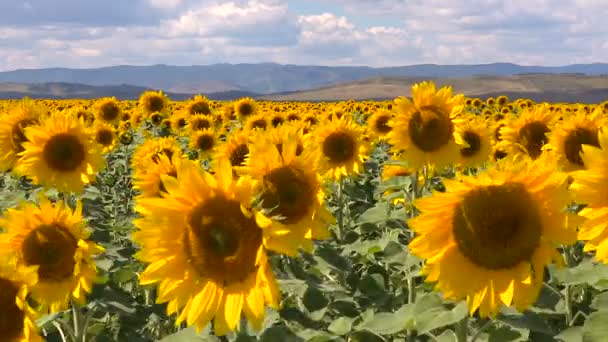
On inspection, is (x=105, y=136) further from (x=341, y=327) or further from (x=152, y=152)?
(x=341, y=327)

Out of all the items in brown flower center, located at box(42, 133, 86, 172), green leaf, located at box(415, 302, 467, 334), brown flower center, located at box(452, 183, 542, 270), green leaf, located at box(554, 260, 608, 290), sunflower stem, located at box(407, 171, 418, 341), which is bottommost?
sunflower stem, located at box(407, 171, 418, 341)

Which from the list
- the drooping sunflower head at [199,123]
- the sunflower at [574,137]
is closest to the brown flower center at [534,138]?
the sunflower at [574,137]

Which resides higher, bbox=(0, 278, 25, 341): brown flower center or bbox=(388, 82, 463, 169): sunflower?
bbox=(388, 82, 463, 169): sunflower

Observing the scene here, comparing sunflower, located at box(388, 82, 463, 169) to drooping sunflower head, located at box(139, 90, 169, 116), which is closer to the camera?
sunflower, located at box(388, 82, 463, 169)

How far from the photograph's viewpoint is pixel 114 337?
5734 millimetres

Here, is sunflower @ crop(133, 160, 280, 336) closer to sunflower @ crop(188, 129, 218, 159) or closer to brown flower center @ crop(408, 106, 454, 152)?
brown flower center @ crop(408, 106, 454, 152)

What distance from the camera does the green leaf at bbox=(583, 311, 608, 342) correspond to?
311cm

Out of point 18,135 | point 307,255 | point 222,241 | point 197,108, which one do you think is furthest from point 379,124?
point 222,241

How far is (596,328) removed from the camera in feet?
10.3

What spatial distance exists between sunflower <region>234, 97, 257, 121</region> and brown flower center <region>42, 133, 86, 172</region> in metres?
8.93

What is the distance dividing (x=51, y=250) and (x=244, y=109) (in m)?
11.7

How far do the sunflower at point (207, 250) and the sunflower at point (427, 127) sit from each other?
12.5 feet

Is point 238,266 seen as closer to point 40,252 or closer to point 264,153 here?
point 264,153

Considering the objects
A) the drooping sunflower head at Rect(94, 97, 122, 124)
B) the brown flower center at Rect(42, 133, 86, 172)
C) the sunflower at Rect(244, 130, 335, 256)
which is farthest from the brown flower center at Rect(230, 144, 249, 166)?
the drooping sunflower head at Rect(94, 97, 122, 124)
